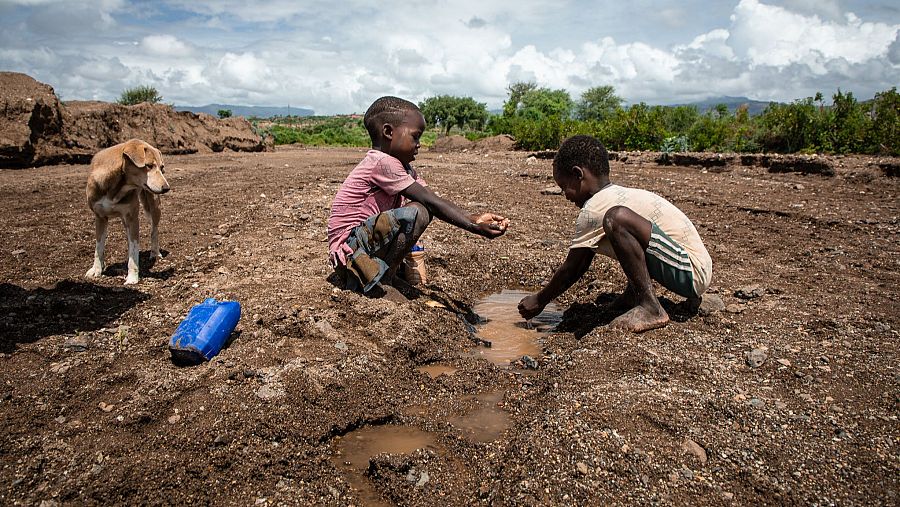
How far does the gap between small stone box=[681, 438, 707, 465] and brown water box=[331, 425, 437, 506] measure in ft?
3.71

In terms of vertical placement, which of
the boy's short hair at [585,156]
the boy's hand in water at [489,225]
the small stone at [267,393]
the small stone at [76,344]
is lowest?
the small stone at [267,393]

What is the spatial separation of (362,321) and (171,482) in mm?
1695

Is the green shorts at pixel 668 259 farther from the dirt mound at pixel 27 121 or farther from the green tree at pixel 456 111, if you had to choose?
the green tree at pixel 456 111

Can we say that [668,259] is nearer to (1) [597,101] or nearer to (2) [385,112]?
(2) [385,112]

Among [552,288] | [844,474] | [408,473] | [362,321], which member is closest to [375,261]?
[362,321]

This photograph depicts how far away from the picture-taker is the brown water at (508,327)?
382 centimetres

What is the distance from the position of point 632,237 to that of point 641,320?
534mm

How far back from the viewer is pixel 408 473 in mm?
2455

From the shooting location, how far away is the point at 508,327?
14.0 ft

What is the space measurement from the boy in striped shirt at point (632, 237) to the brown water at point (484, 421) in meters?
1.06

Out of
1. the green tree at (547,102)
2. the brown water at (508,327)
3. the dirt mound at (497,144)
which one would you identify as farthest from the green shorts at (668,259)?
the green tree at (547,102)

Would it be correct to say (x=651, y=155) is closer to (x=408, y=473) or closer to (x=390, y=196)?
(x=390, y=196)

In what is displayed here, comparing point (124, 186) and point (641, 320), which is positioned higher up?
point (124, 186)

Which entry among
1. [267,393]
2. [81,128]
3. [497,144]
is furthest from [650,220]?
[497,144]
